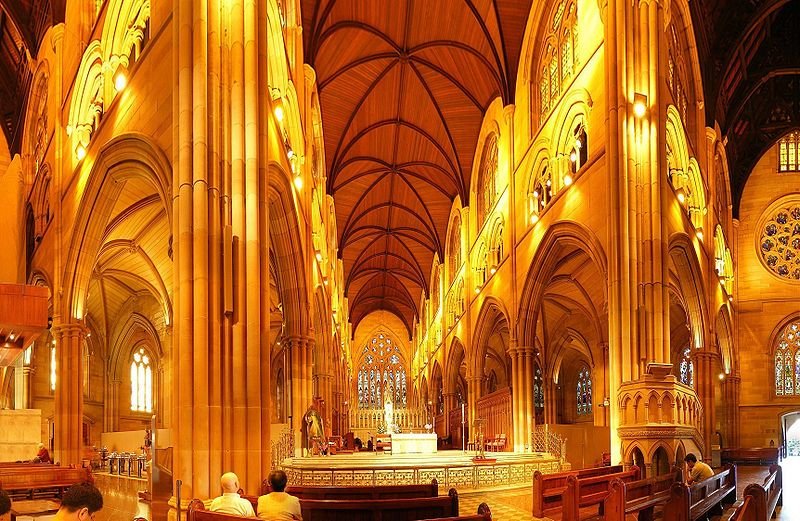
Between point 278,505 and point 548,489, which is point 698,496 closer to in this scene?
point 548,489

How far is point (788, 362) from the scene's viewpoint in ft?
108

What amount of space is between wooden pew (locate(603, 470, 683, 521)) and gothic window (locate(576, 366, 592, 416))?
2570 centimetres

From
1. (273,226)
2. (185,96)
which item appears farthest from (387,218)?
(185,96)

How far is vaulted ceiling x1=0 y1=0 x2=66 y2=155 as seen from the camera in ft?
81.0

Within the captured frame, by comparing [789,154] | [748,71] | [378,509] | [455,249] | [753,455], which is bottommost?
[753,455]

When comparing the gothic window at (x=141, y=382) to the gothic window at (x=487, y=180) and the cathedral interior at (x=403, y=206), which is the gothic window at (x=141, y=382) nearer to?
the cathedral interior at (x=403, y=206)

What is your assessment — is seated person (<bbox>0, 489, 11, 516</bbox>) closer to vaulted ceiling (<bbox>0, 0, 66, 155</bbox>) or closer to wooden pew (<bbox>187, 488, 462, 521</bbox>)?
wooden pew (<bbox>187, 488, 462, 521</bbox>)

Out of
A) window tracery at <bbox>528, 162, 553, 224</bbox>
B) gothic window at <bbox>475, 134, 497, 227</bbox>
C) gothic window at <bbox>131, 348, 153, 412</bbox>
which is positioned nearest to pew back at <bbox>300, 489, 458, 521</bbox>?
window tracery at <bbox>528, 162, 553, 224</bbox>

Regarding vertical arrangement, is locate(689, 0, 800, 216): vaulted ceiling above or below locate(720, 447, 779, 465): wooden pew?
above

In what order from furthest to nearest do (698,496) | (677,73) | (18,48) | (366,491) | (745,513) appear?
(18,48), (677,73), (366,491), (698,496), (745,513)

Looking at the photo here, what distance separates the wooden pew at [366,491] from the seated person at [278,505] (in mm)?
3020

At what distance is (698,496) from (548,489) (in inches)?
113

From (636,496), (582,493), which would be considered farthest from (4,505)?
(582,493)

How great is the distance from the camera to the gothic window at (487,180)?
31.0 metres
